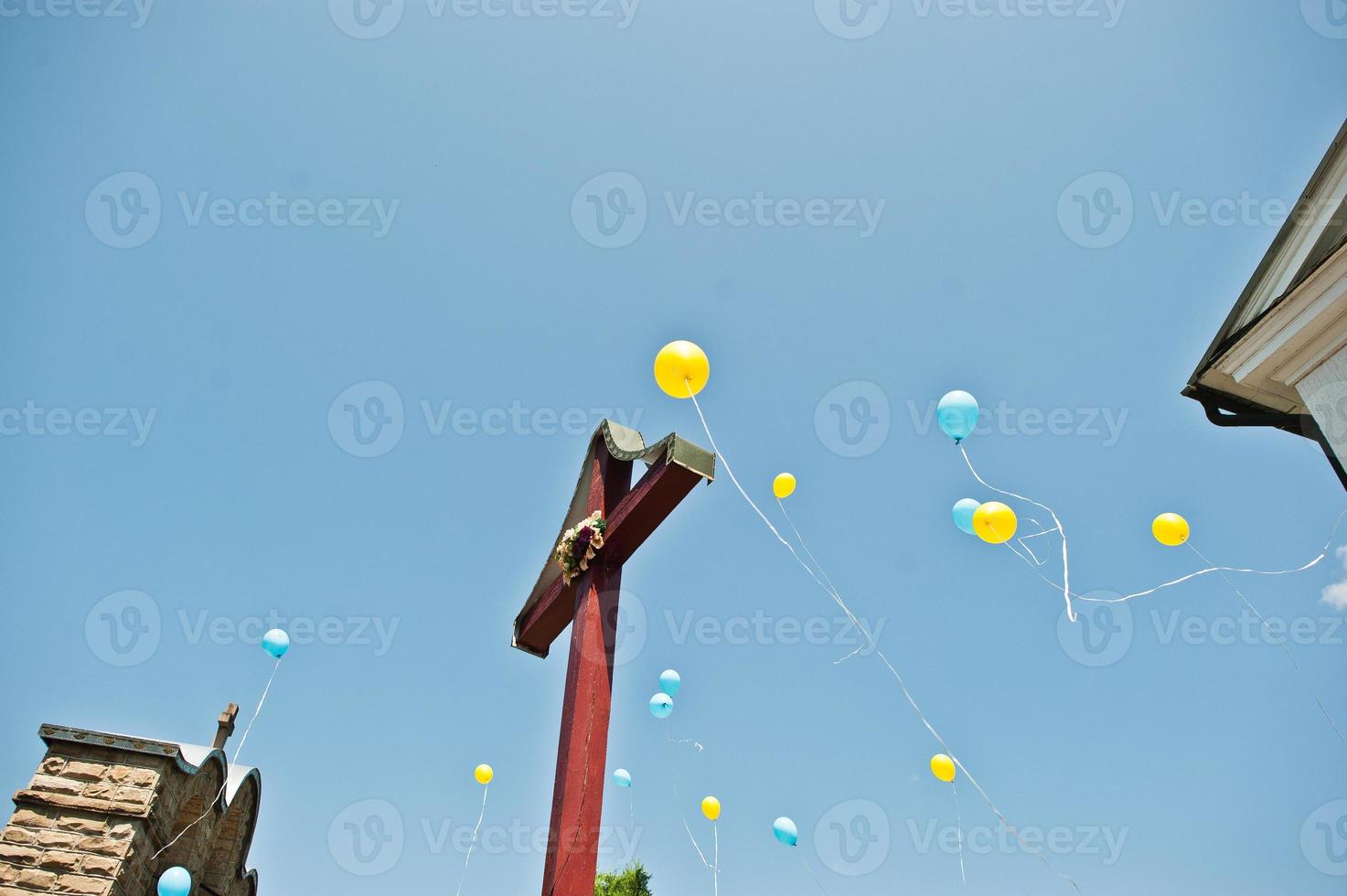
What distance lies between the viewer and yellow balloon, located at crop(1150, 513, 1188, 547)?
5164mm

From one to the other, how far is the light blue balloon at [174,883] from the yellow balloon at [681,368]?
5114 mm

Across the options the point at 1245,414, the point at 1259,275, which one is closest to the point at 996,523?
the point at 1245,414

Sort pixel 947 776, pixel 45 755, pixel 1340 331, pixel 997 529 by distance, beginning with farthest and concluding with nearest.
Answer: pixel 947 776 → pixel 45 755 → pixel 997 529 → pixel 1340 331

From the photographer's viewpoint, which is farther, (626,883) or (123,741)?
(626,883)

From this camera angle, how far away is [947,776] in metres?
7.70

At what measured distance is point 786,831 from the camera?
763 cm

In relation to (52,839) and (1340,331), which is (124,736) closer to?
(52,839)

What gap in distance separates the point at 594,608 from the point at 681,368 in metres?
1.30

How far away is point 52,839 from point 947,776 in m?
7.55

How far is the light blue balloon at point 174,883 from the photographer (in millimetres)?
5391

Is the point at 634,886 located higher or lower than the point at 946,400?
lower

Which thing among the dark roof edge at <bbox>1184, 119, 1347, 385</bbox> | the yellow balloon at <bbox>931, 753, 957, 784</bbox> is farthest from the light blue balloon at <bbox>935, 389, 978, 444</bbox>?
the yellow balloon at <bbox>931, 753, 957, 784</bbox>

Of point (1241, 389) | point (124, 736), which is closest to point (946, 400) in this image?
point (1241, 389)

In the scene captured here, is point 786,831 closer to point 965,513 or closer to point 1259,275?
point 965,513
